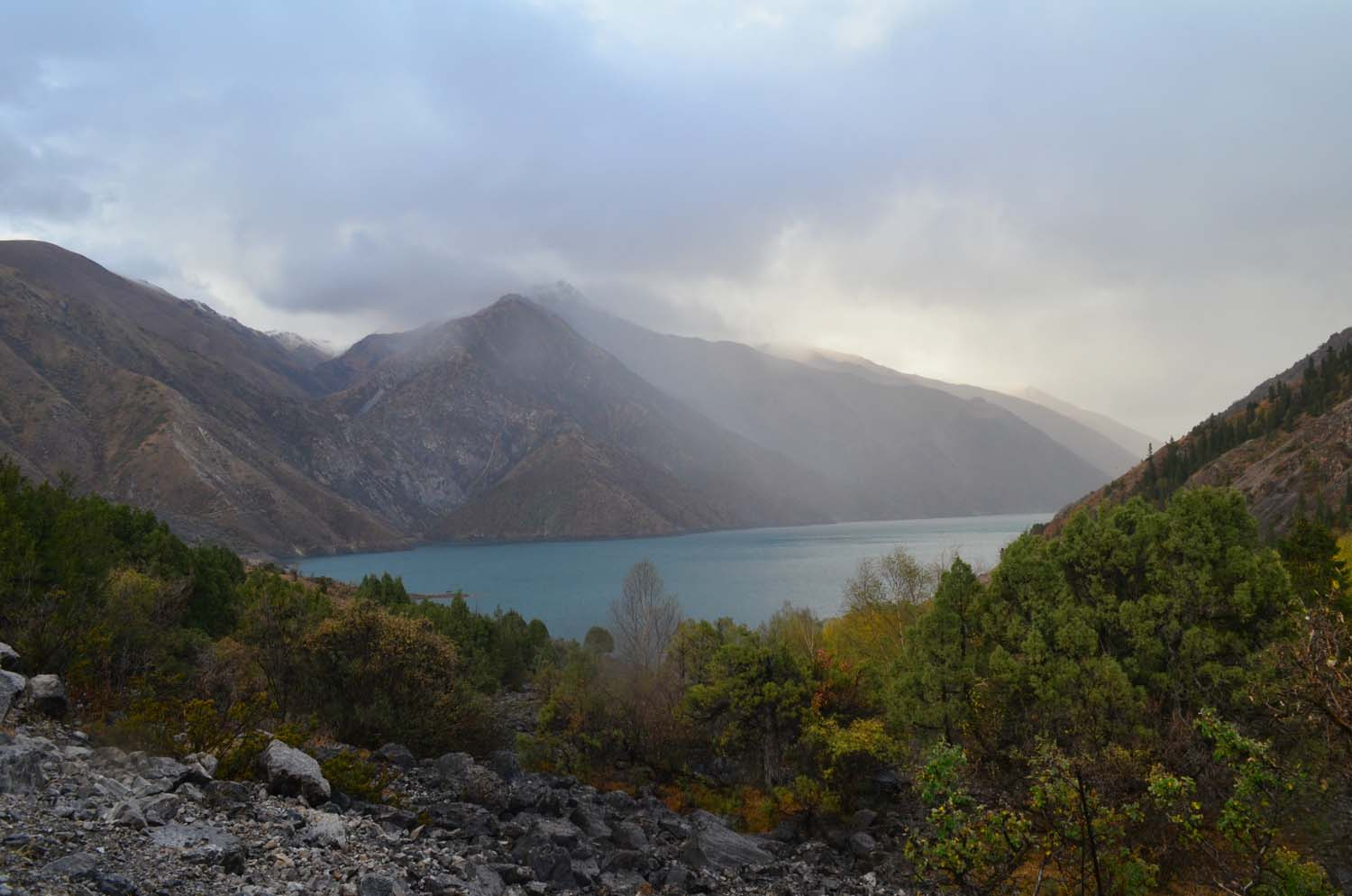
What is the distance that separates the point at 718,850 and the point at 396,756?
31.7 ft

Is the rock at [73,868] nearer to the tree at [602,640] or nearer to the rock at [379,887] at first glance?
the rock at [379,887]

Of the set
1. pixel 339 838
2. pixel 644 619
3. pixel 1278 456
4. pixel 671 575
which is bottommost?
pixel 671 575

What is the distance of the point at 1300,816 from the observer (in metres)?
16.6

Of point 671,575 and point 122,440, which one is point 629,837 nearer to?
point 671,575

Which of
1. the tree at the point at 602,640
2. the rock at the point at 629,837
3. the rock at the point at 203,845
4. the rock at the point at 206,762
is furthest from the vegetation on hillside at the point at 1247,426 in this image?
the rock at the point at 203,845

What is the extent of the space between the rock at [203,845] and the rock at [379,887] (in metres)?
1.52

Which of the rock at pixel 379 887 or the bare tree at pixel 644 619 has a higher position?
the rock at pixel 379 887

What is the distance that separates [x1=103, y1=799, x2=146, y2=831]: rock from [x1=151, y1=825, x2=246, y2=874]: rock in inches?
7.6

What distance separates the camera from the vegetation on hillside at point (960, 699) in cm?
1123

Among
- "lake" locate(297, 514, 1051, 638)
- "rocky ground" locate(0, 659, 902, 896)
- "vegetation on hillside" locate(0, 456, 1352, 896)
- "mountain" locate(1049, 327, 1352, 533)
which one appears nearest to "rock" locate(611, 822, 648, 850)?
"rocky ground" locate(0, 659, 902, 896)

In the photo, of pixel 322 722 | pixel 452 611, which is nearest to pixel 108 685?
pixel 322 722

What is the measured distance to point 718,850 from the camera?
18.2 meters

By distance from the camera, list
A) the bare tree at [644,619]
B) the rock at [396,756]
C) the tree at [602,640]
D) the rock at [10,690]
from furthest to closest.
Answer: the tree at [602,640], the bare tree at [644,619], the rock at [396,756], the rock at [10,690]

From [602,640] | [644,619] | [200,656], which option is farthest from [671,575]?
[200,656]
